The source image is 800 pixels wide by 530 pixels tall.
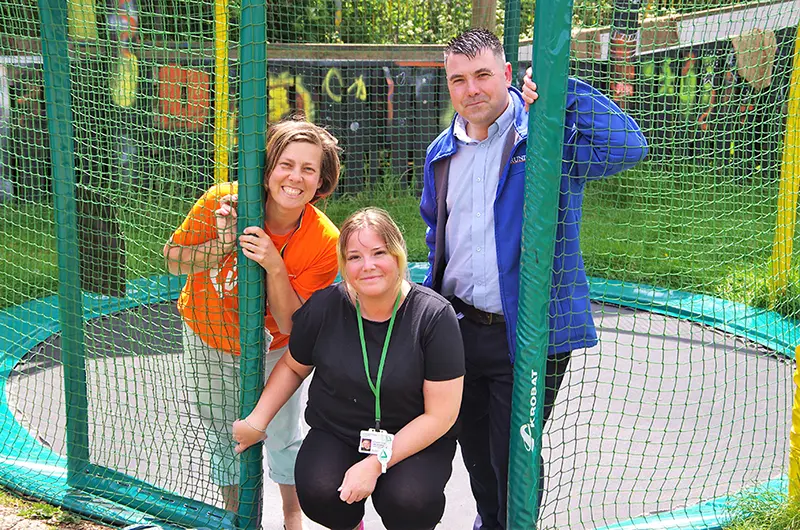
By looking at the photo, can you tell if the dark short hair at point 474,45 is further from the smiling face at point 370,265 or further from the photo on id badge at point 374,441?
the photo on id badge at point 374,441

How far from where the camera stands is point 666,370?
15.1 feet

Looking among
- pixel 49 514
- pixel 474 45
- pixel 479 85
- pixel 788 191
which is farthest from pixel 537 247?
pixel 788 191

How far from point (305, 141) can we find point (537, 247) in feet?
2.43

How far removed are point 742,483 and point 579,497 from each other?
60 cm

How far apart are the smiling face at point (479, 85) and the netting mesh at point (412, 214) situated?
0.23 meters

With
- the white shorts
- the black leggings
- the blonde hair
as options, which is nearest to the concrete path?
the white shorts

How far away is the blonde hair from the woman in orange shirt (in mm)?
204

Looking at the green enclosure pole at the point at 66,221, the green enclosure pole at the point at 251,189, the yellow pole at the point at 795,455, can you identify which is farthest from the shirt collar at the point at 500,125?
the green enclosure pole at the point at 66,221

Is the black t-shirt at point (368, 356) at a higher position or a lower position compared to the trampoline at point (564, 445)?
higher

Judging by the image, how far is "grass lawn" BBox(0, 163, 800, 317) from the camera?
17.1ft

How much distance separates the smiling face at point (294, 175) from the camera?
92.8 inches

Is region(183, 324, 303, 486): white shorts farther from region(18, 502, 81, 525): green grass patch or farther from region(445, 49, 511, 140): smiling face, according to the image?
region(445, 49, 511, 140): smiling face

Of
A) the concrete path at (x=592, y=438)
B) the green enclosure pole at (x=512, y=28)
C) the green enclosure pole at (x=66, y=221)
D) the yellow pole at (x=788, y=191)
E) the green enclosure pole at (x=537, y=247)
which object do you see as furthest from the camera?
the green enclosure pole at (x=512, y=28)

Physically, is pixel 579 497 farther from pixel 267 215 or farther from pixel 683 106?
pixel 683 106
